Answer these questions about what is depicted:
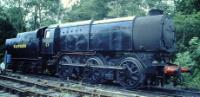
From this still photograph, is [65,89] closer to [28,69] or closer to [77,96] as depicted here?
[77,96]

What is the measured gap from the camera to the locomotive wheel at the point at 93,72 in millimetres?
12992

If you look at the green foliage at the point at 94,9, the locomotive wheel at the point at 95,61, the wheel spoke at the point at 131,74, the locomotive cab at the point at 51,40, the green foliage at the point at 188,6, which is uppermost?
the green foliage at the point at 94,9

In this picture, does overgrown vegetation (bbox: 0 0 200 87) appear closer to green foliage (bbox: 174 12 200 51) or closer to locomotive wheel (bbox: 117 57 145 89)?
green foliage (bbox: 174 12 200 51)

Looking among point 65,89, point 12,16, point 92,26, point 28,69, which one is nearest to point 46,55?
point 28,69

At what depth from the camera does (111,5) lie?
27.9 meters

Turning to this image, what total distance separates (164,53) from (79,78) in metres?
4.81

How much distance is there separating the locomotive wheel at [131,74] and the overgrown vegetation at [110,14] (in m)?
2.88

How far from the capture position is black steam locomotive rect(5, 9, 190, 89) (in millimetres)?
11352

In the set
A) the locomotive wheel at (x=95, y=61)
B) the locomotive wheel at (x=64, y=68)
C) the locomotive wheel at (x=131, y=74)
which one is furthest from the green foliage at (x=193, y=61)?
the locomotive wheel at (x=64, y=68)

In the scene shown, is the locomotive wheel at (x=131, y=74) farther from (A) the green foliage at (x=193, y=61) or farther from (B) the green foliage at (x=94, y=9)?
(B) the green foliage at (x=94, y=9)

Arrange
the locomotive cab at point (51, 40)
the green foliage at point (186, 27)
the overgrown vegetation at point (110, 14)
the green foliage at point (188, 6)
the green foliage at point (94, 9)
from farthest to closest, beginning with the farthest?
the green foliage at point (94, 9) < the green foliage at point (188, 6) < the locomotive cab at point (51, 40) < the green foliage at point (186, 27) < the overgrown vegetation at point (110, 14)

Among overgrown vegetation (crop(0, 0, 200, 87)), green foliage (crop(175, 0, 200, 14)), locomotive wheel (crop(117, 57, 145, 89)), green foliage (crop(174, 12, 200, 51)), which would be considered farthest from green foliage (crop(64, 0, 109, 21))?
locomotive wheel (crop(117, 57, 145, 89))

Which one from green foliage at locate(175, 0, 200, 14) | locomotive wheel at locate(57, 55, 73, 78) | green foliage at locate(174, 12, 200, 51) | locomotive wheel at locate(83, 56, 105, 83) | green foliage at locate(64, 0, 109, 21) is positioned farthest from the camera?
green foliage at locate(64, 0, 109, 21)

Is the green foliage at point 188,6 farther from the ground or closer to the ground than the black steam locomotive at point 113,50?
farther from the ground
